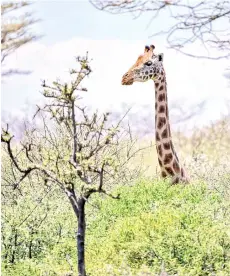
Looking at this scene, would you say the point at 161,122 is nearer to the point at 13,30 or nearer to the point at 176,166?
the point at 176,166

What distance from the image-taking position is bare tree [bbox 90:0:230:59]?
2.62 m

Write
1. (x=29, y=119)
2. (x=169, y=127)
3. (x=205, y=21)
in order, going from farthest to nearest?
(x=169, y=127)
(x=29, y=119)
(x=205, y=21)

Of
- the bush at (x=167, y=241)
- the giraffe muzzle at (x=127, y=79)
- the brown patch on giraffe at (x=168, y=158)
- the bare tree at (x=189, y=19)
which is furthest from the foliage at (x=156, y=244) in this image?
the bare tree at (x=189, y=19)

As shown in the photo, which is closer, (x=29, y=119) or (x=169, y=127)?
(x=29, y=119)

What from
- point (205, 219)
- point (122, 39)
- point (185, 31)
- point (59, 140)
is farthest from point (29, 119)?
point (205, 219)

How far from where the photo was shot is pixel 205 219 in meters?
2.36

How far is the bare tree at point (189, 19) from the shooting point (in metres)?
2.62

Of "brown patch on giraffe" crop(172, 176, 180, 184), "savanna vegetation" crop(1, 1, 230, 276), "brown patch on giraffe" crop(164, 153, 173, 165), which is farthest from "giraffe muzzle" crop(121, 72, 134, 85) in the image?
"brown patch on giraffe" crop(172, 176, 180, 184)

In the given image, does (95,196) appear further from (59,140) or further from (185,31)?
(185,31)

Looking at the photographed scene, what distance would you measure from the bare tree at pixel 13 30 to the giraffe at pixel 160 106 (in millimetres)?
390

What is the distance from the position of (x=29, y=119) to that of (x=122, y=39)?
1.55 ft

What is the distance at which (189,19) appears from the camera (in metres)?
2.65

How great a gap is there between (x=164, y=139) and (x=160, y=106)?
0.56ft

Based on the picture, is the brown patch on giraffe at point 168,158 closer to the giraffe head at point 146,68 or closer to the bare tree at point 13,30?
the giraffe head at point 146,68
